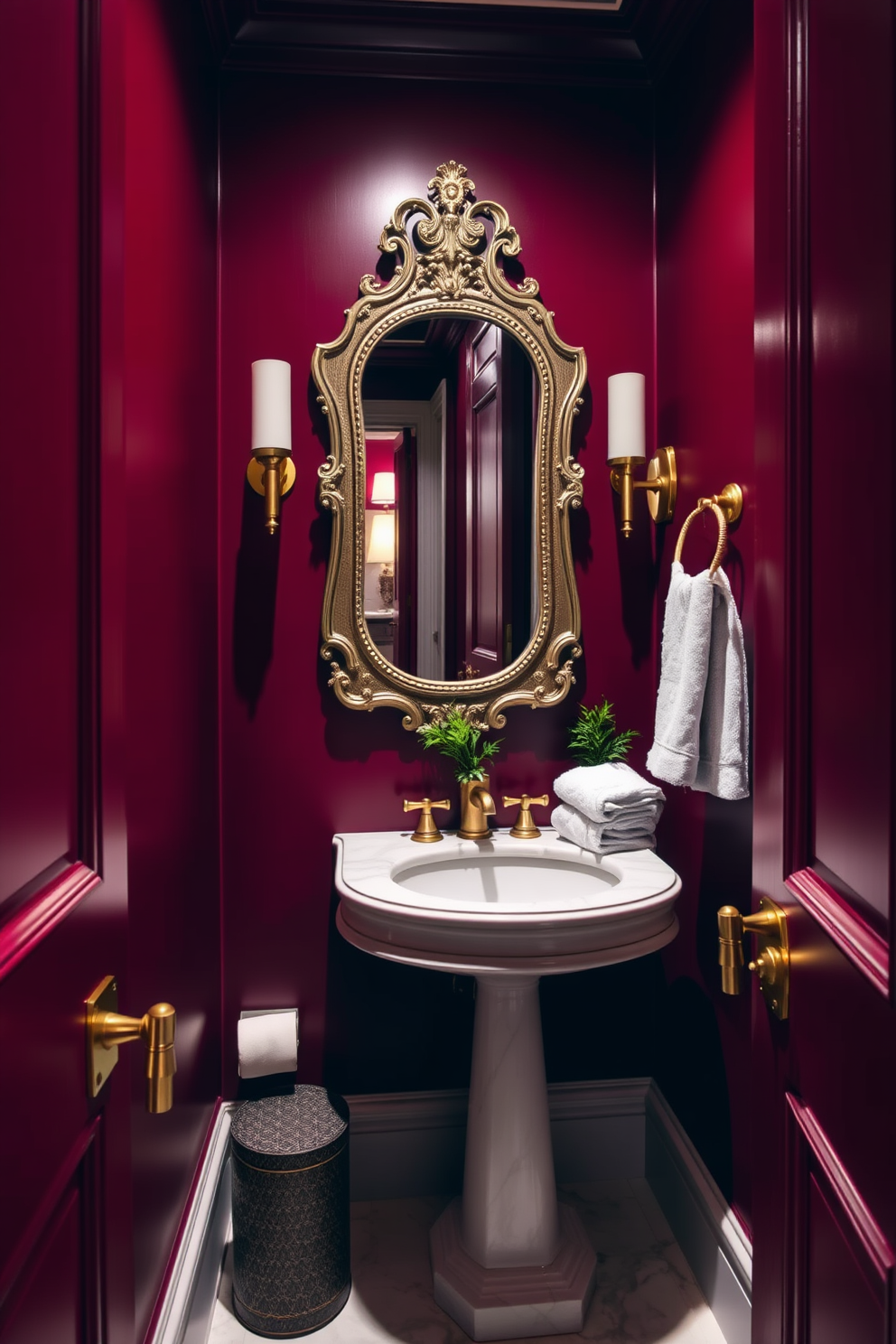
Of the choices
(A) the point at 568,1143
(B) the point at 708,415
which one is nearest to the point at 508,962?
(A) the point at 568,1143

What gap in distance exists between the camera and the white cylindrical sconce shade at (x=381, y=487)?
192cm

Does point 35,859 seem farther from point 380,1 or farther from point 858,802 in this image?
point 380,1

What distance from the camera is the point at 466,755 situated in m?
1.92

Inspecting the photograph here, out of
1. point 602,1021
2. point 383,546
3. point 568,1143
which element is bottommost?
point 568,1143

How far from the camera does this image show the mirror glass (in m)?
1.92

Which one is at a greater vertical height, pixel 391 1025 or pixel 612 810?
pixel 612 810

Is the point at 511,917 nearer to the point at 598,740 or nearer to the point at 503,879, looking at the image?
the point at 503,879

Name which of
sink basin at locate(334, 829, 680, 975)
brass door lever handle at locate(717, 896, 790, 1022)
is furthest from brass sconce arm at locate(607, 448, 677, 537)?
brass door lever handle at locate(717, 896, 790, 1022)

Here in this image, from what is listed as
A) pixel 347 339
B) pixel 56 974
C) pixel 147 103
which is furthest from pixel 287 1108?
pixel 147 103

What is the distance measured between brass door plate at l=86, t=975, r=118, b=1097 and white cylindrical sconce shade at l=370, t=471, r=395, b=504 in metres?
1.30

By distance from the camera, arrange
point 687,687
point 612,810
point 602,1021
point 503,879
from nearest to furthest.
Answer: point 687,687, point 612,810, point 503,879, point 602,1021

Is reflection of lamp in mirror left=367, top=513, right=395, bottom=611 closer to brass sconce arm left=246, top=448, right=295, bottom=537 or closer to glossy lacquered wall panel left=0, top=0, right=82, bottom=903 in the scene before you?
brass sconce arm left=246, top=448, right=295, bottom=537

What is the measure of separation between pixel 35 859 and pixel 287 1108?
1307 millimetres

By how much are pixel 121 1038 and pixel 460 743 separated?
1.21 meters
